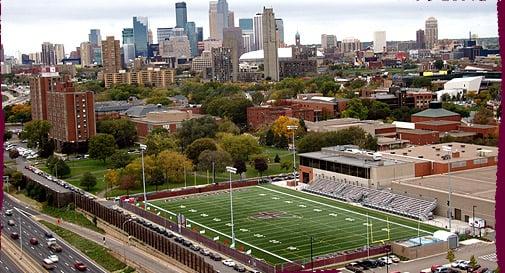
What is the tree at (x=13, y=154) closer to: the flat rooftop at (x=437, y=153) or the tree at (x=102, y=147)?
the tree at (x=102, y=147)

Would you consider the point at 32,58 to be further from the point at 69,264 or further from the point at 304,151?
the point at 69,264

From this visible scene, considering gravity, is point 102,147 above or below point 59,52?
below

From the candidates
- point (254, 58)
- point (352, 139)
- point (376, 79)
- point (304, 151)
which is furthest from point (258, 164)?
point (254, 58)

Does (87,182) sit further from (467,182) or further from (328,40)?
(328,40)

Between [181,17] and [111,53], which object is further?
[181,17]

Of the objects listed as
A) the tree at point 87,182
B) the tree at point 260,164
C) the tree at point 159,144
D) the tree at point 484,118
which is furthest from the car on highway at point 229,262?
the tree at point 484,118

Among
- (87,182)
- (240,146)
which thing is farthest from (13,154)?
(240,146)
